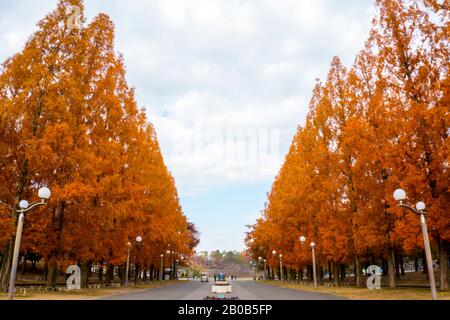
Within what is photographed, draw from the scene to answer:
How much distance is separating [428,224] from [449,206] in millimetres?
1373

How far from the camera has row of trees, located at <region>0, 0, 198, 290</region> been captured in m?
19.5

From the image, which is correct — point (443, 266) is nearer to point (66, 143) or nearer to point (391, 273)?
point (391, 273)

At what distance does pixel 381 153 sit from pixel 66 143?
1736 cm

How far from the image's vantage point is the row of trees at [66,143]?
19.5m

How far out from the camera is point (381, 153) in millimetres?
21422

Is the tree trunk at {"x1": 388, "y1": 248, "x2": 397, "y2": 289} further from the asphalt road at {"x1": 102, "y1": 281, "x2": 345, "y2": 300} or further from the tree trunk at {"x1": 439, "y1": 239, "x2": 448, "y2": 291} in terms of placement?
the tree trunk at {"x1": 439, "y1": 239, "x2": 448, "y2": 291}

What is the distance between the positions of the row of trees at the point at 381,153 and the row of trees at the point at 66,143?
50.5ft

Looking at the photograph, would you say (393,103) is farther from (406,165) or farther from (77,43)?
(77,43)

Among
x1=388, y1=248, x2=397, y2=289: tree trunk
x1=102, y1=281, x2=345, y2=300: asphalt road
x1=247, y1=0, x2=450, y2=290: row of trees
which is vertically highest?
x1=247, y1=0, x2=450, y2=290: row of trees

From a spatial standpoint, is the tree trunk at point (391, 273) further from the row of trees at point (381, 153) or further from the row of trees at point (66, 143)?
the row of trees at point (66, 143)

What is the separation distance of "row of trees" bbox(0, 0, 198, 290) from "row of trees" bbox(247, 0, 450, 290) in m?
15.4

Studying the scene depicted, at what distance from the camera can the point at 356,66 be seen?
27719 mm

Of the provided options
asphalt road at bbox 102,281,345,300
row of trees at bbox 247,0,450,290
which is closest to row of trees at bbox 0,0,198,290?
asphalt road at bbox 102,281,345,300

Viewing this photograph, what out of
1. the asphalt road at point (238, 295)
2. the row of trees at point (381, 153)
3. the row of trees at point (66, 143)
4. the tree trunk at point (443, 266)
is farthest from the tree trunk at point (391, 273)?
the row of trees at point (66, 143)
